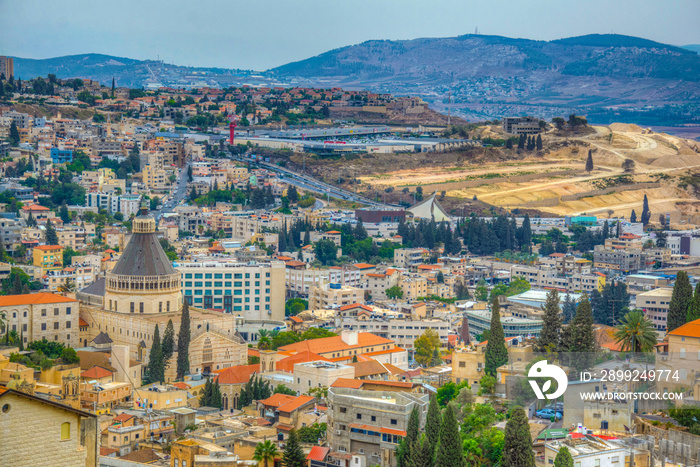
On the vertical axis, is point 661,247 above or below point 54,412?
below

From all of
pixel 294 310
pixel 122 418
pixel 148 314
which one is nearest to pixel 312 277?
pixel 294 310

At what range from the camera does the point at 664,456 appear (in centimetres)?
3559

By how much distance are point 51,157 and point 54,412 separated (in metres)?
111

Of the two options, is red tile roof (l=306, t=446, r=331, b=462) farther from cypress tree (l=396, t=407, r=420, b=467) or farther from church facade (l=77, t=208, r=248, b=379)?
church facade (l=77, t=208, r=248, b=379)

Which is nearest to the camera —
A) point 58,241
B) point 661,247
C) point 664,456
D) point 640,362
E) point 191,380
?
point 664,456

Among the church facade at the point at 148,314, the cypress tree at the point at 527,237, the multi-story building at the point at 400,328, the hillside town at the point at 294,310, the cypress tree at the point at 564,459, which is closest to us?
the cypress tree at the point at 564,459

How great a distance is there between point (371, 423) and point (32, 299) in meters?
24.2

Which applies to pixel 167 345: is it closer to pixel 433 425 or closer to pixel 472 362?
pixel 472 362

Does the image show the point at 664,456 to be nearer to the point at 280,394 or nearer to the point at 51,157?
the point at 280,394

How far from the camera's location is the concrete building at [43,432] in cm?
1858

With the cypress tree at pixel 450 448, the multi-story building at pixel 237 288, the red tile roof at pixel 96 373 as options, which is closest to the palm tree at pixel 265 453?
the cypress tree at pixel 450 448

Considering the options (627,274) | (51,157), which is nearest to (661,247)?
(627,274)

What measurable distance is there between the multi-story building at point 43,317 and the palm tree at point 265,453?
21.1 m

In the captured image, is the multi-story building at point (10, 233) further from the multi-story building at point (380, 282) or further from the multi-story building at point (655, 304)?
the multi-story building at point (655, 304)
